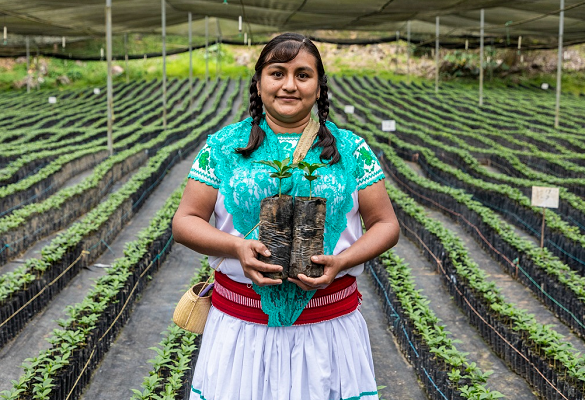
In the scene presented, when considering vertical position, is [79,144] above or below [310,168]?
below

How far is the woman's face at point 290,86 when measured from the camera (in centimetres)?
199

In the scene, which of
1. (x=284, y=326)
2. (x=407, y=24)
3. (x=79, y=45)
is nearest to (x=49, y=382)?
(x=284, y=326)

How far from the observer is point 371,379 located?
6.85ft

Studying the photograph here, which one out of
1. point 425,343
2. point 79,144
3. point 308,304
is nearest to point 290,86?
point 308,304

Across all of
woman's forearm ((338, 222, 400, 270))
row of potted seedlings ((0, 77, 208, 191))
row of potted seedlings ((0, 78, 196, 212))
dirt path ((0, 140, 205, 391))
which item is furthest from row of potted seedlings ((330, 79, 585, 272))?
A: row of potted seedlings ((0, 77, 208, 191))

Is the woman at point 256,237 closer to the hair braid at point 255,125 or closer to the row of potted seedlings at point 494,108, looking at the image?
the hair braid at point 255,125

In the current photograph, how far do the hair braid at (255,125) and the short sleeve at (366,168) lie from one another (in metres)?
0.31

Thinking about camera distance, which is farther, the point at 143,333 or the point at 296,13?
the point at 296,13

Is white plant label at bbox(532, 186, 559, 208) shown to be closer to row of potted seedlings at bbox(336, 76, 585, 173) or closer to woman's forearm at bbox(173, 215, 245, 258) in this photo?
row of potted seedlings at bbox(336, 76, 585, 173)

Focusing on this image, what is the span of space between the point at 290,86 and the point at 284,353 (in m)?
0.81

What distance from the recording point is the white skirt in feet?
6.47

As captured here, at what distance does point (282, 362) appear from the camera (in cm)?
198

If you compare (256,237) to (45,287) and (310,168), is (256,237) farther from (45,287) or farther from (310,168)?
(45,287)

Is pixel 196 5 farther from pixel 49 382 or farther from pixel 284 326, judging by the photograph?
pixel 284 326
